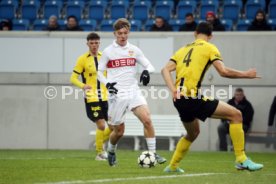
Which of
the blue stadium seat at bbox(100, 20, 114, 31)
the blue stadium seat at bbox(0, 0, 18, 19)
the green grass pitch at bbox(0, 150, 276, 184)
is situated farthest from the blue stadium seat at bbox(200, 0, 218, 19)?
the green grass pitch at bbox(0, 150, 276, 184)

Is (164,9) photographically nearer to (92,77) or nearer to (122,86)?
(92,77)

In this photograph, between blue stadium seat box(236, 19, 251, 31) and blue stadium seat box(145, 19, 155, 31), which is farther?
blue stadium seat box(145, 19, 155, 31)

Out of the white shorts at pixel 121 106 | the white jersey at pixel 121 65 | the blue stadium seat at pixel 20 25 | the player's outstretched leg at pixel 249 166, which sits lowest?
the player's outstretched leg at pixel 249 166

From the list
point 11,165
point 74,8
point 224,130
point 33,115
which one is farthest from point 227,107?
point 74,8

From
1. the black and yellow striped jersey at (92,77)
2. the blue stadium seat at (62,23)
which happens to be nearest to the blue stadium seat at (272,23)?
the blue stadium seat at (62,23)

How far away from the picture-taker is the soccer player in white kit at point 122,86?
42.6 ft

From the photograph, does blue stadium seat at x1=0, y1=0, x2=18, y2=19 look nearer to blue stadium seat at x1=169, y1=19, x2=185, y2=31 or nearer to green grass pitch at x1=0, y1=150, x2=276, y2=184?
blue stadium seat at x1=169, y1=19, x2=185, y2=31

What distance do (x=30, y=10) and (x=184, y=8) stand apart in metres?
4.53

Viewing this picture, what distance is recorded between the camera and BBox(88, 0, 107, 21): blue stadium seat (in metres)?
22.5

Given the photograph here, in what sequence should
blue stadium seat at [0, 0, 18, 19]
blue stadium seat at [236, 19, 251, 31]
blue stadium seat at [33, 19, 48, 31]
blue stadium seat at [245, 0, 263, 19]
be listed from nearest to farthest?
blue stadium seat at [236, 19, 251, 31] < blue stadium seat at [245, 0, 263, 19] < blue stadium seat at [33, 19, 48, 31] < blue stadium seat at [0, 0, 18, 19]

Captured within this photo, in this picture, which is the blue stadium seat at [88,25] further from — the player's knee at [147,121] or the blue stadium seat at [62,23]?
the player's knee at [147,121]

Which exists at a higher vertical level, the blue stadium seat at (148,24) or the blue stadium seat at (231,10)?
the blue stadium seat at (231,10)

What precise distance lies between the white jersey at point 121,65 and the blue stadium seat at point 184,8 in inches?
345

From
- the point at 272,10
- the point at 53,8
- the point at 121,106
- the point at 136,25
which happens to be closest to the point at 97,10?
the point at 53,8
